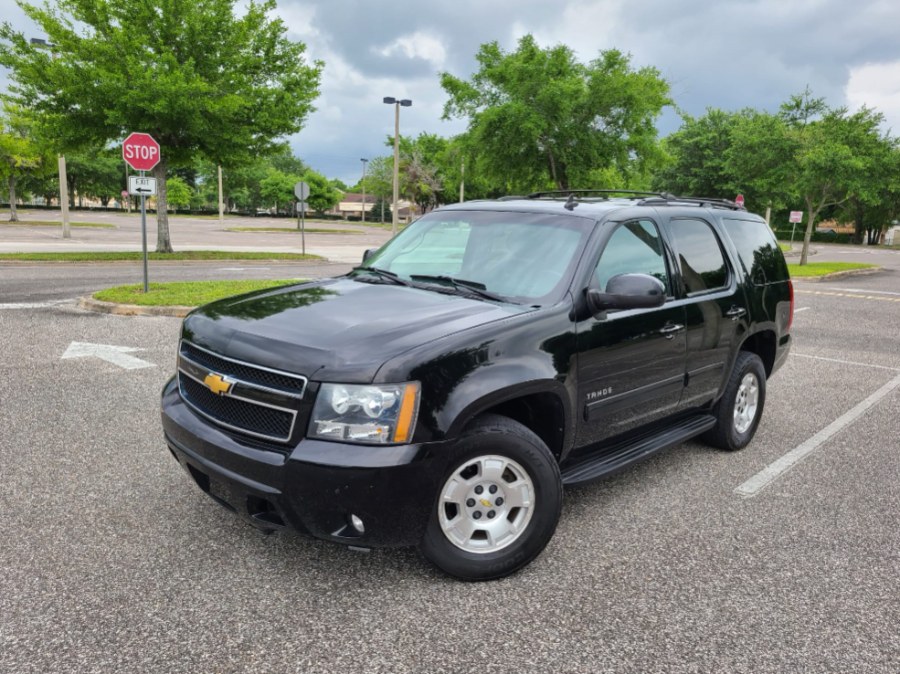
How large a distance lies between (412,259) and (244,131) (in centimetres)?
1664

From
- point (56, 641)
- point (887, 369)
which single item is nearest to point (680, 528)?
point (56, 641)

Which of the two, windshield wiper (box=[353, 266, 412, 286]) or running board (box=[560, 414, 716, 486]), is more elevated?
windshield wiper (box=[353, 266, 412, 286])

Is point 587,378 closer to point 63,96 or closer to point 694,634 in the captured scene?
point 694,634

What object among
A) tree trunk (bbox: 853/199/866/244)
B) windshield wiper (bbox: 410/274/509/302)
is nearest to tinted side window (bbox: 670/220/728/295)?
windshield wiper (bbox: 410/274/509/302)

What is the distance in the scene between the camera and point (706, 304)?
4262 millimetres

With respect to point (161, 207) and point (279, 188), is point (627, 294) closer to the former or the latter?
point (161, 207)

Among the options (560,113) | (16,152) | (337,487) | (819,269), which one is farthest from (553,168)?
(16,152)

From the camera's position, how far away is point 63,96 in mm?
17156

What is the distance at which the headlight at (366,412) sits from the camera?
264 centimetres

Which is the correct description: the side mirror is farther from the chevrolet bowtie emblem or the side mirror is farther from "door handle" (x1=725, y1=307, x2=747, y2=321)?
the chevrolet bowtie emblem

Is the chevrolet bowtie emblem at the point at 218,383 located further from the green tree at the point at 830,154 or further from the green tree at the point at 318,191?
the green tree at the point at 318,191

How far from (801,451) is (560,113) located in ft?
59.9

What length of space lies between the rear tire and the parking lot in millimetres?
160

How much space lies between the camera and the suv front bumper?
8.54 feet
